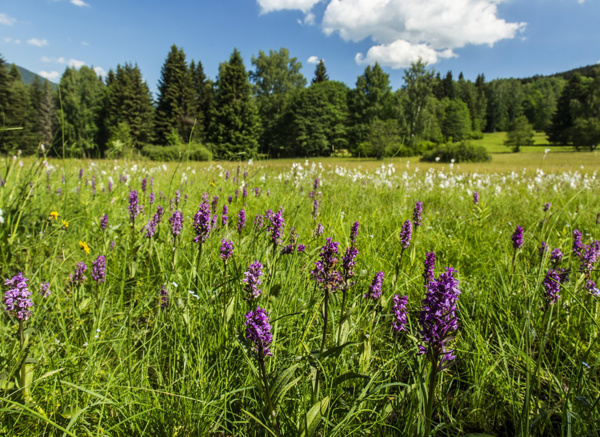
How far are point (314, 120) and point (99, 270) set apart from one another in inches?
2288

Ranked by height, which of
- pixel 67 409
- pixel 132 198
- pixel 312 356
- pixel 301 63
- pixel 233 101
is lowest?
pixel 67 409

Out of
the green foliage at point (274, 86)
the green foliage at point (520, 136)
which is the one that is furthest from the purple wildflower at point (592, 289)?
the green foliage at point (520, 136)

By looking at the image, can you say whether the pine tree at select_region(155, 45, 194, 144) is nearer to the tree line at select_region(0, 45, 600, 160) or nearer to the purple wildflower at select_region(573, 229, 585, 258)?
the tree line at select_region(0, 45, 600, 160)

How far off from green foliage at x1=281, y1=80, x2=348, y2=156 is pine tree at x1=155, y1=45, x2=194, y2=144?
19362 millimetres

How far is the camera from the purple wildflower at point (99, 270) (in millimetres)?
1994

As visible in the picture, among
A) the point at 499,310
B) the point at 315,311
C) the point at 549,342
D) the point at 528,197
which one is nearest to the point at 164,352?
the point at 315,311

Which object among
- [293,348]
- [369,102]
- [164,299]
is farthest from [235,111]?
[293,348]

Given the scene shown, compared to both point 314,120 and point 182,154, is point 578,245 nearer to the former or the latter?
point 182,154

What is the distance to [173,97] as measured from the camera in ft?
195

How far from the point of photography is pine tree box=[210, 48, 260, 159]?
45031 millimetres

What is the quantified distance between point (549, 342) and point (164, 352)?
2276 millimetres

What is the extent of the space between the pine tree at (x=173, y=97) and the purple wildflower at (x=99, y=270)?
62.0 m

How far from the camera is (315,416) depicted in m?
1.15

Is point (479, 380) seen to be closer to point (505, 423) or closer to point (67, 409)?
point (505, 423)
